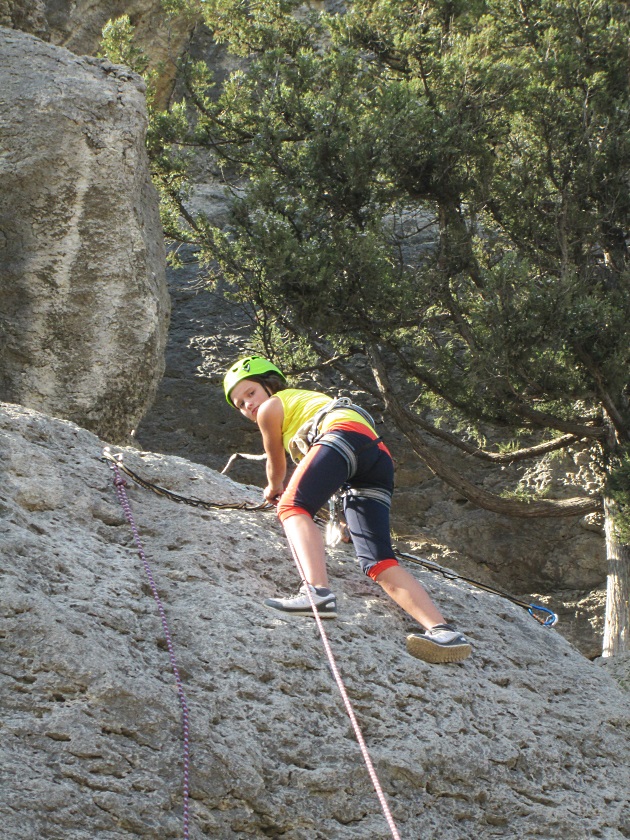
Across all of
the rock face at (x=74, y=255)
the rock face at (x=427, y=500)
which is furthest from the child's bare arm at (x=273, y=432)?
the rock face at (x=427, y=500)

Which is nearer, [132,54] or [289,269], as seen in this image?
[289,269]

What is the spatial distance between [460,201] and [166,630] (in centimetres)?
706

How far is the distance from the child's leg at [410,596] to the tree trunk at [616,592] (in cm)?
483

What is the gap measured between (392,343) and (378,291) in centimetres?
70

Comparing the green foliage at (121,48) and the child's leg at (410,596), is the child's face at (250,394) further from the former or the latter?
the green foliage at (121,48)

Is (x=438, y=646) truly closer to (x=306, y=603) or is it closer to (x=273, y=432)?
(x=306, y=603)

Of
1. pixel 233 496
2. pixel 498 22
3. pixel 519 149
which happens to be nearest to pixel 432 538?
pixel 519 149

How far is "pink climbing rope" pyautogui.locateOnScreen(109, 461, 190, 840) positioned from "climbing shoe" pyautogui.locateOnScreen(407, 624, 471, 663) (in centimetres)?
104

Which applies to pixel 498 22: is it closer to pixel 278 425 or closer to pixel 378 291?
pixel 378 291

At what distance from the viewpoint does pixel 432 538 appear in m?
11.3

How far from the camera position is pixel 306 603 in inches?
152

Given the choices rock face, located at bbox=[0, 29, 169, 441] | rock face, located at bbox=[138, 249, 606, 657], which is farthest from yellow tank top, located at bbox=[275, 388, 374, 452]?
rock face, located at bbox=[138, 249, 606, 657]

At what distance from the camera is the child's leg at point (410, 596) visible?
405cm

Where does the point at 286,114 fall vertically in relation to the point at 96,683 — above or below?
above
